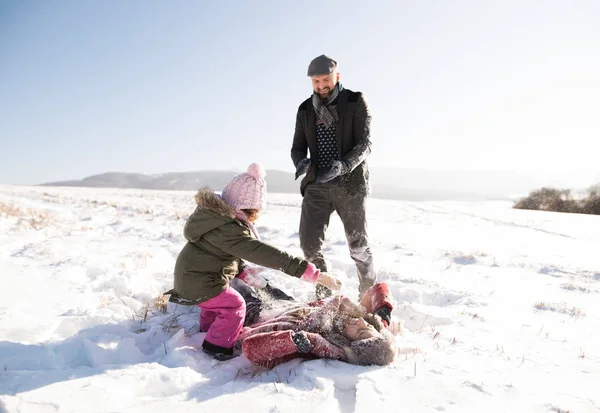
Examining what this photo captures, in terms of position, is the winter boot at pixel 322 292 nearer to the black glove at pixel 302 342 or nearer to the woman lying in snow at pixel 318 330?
the woman lying in snow at pixel 318 330

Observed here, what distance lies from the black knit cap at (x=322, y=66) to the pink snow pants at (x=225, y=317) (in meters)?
2.08

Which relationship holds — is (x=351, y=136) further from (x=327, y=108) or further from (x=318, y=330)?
(x=318, y=330)

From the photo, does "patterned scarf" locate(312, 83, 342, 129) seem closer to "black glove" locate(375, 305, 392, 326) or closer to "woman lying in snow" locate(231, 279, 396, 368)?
"woman lying in snow" locate(231, 279, 396, 368)

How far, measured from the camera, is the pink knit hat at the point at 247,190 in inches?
113

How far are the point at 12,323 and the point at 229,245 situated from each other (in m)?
1.78

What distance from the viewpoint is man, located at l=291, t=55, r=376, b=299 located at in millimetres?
3609

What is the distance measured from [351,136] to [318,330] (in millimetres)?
1908

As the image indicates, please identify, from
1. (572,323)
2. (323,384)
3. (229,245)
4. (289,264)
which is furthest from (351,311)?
(572,323)

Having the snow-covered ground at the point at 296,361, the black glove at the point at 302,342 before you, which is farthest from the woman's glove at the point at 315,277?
the snow-covered ground at the point at 296,361

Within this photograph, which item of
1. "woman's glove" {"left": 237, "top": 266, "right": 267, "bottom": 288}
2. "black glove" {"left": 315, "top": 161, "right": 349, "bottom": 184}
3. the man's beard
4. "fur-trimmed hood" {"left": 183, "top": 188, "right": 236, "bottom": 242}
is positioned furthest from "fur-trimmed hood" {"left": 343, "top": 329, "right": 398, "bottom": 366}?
the man's beard

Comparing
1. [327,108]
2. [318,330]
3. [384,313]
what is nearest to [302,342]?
[318,330]

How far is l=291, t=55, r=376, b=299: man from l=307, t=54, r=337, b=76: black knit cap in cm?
2

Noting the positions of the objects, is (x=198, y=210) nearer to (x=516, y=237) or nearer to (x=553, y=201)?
(x=516, y=237)

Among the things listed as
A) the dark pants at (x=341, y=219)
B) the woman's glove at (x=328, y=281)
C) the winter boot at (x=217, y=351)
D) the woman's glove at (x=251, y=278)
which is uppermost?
the dark pants at (x=341, y=219)
